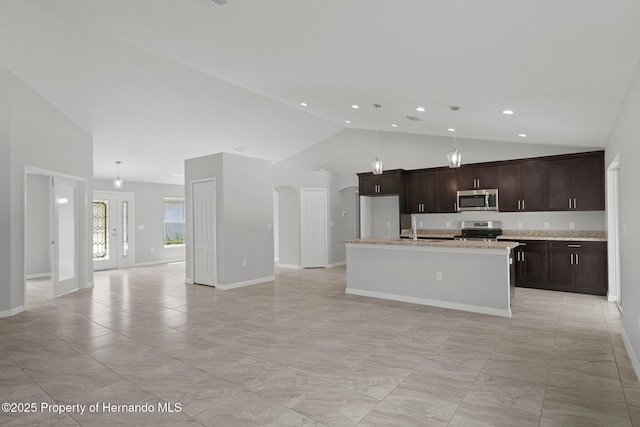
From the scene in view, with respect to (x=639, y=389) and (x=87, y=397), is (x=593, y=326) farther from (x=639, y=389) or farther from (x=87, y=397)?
(x=87, y=397)

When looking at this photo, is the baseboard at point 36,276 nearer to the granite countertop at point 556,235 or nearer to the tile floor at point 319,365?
the tile floor at point 319,365

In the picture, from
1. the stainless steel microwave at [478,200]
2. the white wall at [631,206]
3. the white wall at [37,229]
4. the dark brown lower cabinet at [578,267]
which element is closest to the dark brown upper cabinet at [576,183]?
the dark brown lower cabinet at [578,267]

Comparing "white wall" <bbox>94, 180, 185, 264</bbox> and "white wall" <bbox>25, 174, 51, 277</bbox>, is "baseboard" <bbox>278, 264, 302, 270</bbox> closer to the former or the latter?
"white wall" <bbox>94, 180, 185, 264</bbox>

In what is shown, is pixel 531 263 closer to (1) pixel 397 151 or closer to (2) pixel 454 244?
(2) pixel 454 244

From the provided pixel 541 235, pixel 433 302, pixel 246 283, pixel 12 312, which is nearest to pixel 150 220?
pixel 246 283

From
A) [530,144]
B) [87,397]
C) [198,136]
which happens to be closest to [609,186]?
[530,144]

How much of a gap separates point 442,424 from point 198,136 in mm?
7664

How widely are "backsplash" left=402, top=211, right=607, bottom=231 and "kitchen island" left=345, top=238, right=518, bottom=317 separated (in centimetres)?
235

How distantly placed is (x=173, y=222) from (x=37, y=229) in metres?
3.60

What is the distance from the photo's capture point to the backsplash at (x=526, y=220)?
6.72m

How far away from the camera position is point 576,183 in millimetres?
6566

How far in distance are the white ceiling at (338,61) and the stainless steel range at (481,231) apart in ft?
6.10

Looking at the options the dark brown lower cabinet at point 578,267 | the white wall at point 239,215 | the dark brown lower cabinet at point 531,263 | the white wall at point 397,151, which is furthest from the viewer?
the white wall at point 397,151

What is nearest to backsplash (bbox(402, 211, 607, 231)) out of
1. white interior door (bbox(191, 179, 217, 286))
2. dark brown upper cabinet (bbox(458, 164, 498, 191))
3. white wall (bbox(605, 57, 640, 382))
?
dark brown upper cabinet (bbox(458, 164, 498, 191))
